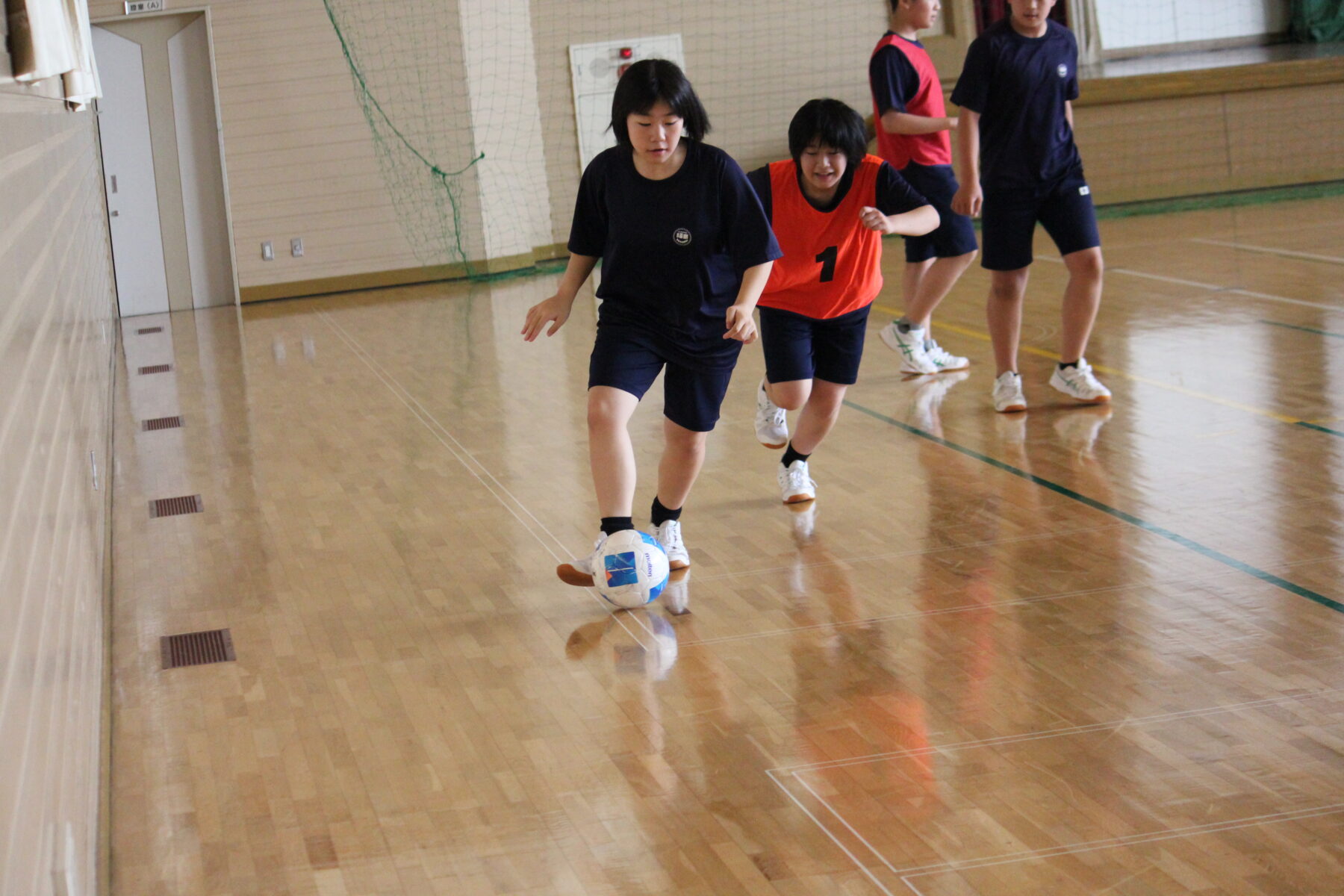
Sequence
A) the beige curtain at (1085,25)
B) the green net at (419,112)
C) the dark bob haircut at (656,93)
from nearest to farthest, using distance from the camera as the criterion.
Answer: the dark bob haircut at (656,93), the green net at (419,112), the beige curtain at (1085,25)

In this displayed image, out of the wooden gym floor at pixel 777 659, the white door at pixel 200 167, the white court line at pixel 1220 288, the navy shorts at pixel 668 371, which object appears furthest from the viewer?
the white door at pixel 200 167

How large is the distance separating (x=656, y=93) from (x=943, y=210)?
290 cm

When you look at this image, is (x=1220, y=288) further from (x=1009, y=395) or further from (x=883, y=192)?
(x=883, y=192)

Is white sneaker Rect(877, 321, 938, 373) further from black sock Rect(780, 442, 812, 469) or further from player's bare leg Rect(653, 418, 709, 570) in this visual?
player's bare leg Rect(653, 418, 709, 570)

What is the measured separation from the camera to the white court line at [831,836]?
6.59 ft

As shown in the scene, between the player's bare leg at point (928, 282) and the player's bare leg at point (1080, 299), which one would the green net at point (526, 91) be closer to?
the player's bare leg at point (928, 282)

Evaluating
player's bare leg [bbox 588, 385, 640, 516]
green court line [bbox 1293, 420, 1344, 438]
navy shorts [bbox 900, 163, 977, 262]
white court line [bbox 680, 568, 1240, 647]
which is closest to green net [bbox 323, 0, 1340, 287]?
navy shorts [bbox 900, 163, 977, 262]

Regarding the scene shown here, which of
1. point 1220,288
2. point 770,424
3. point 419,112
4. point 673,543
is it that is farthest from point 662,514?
point 419,112

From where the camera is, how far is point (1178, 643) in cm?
280

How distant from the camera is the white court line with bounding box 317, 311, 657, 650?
133 inches

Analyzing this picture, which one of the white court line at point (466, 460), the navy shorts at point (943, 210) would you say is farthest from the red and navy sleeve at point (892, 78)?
the white court line at point (466, 460)

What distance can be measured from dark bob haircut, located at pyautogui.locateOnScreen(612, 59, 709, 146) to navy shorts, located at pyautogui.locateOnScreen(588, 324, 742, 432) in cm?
49

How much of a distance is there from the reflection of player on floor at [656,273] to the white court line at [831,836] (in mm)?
1015

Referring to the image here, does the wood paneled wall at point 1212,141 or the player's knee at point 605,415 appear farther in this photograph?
the wood paneled wall at point 1212,141
